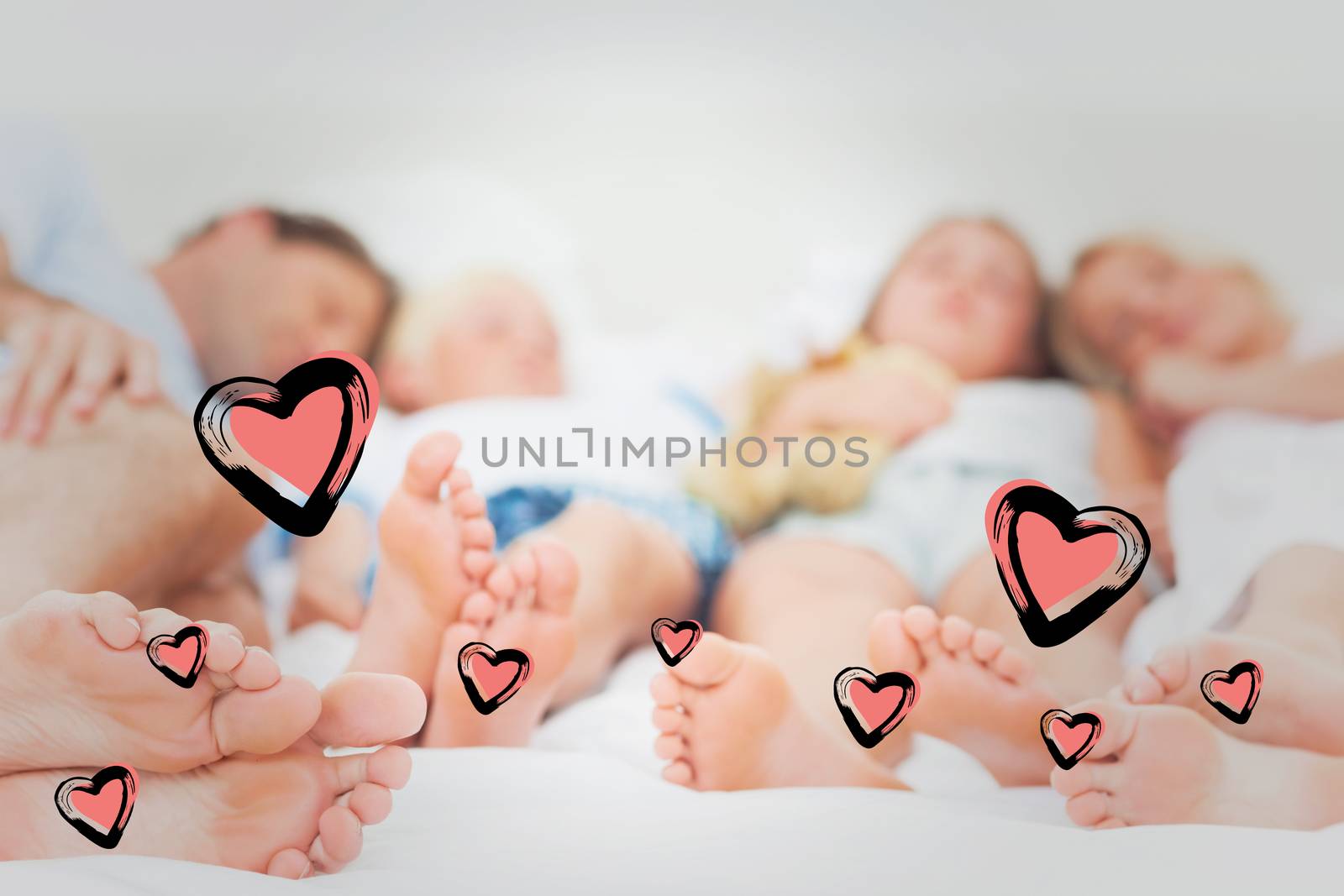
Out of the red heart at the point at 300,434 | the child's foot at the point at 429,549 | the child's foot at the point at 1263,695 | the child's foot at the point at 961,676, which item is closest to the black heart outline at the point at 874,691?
the child's foot at the point at 961,676

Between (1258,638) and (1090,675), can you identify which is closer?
(1258,638)

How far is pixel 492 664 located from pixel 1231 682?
43cm

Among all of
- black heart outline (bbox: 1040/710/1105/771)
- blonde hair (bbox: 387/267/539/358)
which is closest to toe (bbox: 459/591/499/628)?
black heart outline (bbox: 1040/710/1105/771)

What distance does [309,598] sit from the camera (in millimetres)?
918

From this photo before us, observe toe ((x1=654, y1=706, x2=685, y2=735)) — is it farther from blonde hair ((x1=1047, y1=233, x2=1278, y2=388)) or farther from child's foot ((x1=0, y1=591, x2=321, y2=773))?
blonde hair ((x1=1047, y1=233, x2=1278, y2=388))

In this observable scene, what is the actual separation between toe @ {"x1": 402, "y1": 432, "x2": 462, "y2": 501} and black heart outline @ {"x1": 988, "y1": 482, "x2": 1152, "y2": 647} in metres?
0.34

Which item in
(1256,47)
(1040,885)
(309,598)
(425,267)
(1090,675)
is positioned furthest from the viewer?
(425,267)

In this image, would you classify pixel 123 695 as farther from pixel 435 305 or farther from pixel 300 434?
pixel 435 305

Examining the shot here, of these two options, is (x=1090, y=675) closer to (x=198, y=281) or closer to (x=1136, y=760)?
(x=1136, y=760)

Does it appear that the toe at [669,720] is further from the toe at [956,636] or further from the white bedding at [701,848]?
the toe at [956,636]

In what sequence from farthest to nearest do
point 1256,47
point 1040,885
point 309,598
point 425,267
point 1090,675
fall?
1. point 425,267
2. point 1256,47
3. point 309,598
4. point 1090,675
5. point 1040,885

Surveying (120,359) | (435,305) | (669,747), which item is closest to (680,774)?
(669,747)

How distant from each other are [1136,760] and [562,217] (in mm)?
956

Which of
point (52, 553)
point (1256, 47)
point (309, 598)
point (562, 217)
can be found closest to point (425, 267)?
point (562, 217)
